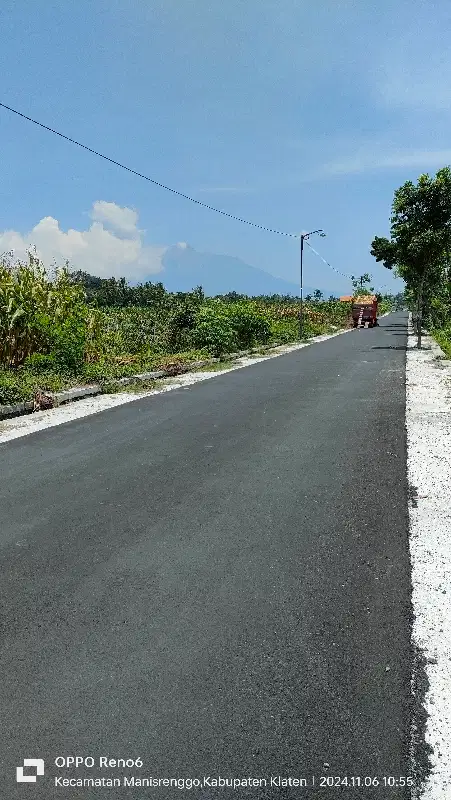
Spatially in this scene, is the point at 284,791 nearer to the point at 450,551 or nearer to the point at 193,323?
the point at 450,551

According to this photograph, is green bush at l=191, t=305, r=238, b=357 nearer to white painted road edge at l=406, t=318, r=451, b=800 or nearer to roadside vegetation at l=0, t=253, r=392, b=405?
roadside vegetation at l=0, t=253, r=392, b=405

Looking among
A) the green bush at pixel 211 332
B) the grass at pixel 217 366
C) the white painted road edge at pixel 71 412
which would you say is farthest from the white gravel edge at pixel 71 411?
the green bush at pixel 211 332

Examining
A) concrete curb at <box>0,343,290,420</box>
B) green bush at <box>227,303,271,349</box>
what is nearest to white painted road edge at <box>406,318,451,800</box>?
concrete curb at <box>0,343,290,420</box>

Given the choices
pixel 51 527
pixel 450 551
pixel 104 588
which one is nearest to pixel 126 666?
pixel 104 588

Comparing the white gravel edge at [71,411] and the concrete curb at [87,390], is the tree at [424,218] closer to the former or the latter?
the concrete curb at [87,390]

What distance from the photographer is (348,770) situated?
7.50ft
